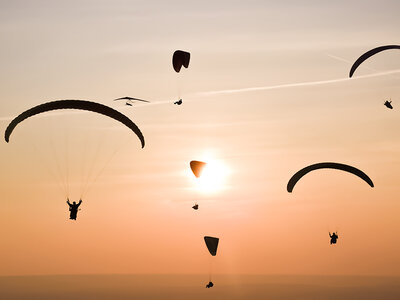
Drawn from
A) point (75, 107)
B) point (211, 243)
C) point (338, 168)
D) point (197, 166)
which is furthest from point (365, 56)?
point (75, 107)

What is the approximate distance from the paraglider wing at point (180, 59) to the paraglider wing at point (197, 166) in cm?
838

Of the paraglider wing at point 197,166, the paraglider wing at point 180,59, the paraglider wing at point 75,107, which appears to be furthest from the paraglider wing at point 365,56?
the paraglider wing at point 75,107

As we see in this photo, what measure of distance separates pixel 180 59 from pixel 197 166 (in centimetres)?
918

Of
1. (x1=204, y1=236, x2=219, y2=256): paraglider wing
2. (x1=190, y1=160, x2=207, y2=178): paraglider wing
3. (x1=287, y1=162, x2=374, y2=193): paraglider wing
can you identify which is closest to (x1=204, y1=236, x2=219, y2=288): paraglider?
(x1=204, y1=236, x2=219, y2=256): paraglider wing

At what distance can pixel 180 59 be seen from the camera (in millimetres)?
51844

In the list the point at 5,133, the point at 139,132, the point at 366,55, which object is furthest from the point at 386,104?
the point at 5,133

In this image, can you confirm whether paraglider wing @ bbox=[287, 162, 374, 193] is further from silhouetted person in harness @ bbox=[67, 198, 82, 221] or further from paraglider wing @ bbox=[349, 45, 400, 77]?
silhouetted person in harness @ bbox=[67, 198, 82, 221]

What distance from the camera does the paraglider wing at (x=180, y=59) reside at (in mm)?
51625

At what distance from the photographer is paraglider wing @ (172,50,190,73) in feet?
169

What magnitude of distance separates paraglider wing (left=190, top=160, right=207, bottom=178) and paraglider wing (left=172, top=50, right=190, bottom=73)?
8.38 metres

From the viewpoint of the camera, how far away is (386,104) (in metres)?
56.1

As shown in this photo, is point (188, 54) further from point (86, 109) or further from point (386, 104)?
point (386, 104)

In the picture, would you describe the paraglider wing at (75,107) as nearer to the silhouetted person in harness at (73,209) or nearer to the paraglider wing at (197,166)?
the silhouetted person in harness at (73,209)

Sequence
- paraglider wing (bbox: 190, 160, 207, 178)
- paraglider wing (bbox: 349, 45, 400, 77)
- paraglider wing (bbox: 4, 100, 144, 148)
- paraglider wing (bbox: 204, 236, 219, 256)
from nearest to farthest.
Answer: paraglider wing (bbox: 4, 100, 144, 148) < paraglider wing (bbox: 349, 45, 400, 77) < paraglider wing (bbox: 204, 236, 219, 256) < paraglider wing (bbox: 190, 160, 207, 178)
